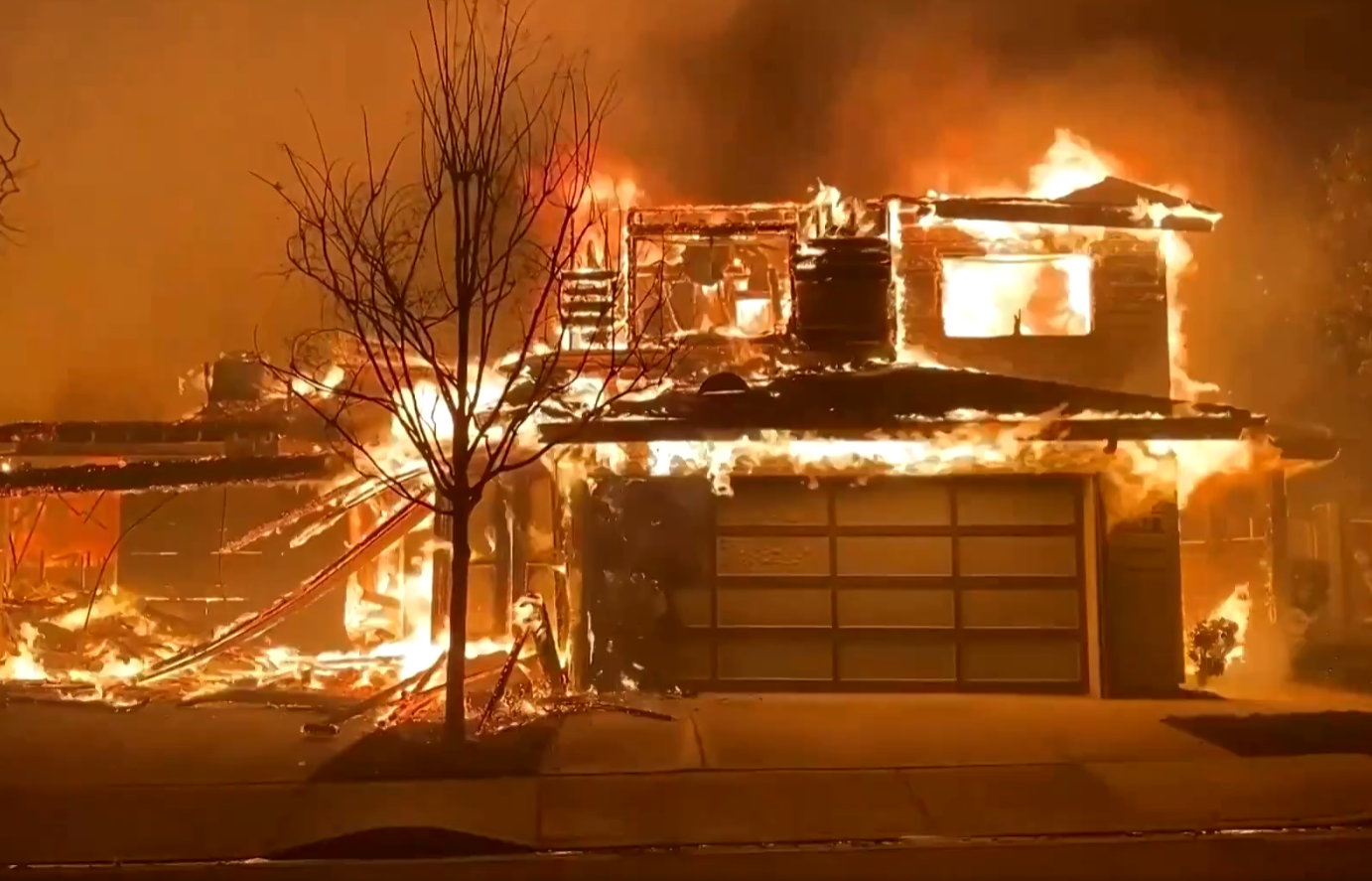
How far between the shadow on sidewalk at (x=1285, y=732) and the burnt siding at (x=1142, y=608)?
129cm

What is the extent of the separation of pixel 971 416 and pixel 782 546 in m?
2.39

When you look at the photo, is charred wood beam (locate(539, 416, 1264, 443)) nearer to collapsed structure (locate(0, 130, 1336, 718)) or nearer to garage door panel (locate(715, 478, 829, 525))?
collapsed structure (locate(0, 130, 1336, 718))

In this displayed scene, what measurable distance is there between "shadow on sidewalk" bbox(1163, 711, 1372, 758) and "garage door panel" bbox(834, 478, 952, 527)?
301 cm

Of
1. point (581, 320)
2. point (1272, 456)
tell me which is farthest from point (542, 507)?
point (1272, 456)

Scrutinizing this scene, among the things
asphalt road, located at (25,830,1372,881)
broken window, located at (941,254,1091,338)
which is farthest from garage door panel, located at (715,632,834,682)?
asphalt road, located at (25,830,1372,881)

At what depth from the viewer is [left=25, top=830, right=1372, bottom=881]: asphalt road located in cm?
604

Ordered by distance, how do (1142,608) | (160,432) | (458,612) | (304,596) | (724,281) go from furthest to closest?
(724,281)
(160,432)
(304,596)
(1142,608)
(458,612)

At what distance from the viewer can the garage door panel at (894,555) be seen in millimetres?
11555

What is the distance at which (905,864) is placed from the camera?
6.23 meters

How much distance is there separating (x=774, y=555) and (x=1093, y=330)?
5.16 meters

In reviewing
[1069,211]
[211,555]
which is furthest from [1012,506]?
[211,555]

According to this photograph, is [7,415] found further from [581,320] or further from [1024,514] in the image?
[1024,514]

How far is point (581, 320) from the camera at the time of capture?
12805mm

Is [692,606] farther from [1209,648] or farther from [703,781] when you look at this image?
[1209,648]
